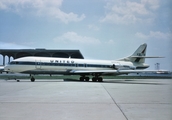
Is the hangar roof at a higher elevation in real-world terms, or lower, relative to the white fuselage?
higher

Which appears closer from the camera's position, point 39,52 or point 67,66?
point 67,66

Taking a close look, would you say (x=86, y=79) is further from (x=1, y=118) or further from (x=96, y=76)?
(x=1, y=118)

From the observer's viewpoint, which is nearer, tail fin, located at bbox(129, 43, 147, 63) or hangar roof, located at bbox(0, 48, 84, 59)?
tail fin, located at bbox(129, 43, 147, 63)

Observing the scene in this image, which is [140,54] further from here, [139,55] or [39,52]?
[39,52]

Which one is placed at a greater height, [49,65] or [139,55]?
[139,55]

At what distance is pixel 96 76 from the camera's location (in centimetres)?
2888

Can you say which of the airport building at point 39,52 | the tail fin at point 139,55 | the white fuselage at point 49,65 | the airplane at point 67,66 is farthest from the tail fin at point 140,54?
the airport building at point 39,52

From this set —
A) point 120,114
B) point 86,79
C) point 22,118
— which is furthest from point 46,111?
point 86,79

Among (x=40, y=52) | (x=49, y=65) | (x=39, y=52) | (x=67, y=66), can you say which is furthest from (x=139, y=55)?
(x=39, y=52)

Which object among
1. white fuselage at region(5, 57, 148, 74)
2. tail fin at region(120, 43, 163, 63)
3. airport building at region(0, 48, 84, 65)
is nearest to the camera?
white fuselage at region(5, 57, 148, 74)

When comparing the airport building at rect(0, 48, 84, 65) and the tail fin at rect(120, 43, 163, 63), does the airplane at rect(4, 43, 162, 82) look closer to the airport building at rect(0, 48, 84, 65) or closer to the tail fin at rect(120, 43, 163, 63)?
the tail fin at rect(120, 43, 163, 63)

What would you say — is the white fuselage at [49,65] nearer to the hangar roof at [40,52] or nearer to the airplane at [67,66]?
the airplane at [67,66]

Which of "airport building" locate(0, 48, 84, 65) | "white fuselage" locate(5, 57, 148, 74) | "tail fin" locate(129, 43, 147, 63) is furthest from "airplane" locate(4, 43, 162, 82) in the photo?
"airport building" locate(0, 48, 84, 65)

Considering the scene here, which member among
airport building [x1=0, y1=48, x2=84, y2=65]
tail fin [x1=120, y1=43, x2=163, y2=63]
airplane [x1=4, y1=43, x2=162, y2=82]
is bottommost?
airplane [x1=4, y1=43, x2=162, y2=82]
